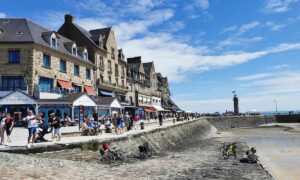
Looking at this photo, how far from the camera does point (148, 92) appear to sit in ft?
237

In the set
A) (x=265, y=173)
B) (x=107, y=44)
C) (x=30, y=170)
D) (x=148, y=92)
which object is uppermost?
(x=107, y=44)

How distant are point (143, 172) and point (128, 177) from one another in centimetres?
158

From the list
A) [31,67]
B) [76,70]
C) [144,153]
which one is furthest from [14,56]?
[144,153]

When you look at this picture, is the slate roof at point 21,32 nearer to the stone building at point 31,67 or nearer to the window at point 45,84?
the stone building at point 31,67

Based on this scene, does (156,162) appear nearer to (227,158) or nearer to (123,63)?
(227,158)

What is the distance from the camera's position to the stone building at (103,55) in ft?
153

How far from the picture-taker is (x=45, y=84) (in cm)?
3431

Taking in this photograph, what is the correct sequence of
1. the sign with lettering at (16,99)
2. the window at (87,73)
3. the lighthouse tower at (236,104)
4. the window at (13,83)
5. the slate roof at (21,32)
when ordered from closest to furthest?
the sign with lettering at (16,99), the window at (13,83), the slate roof at (21,32), the window at (87,73), the lighthouse tower at (236,104)

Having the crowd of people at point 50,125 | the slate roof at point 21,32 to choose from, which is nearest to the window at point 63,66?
the slate roof at point 21,32

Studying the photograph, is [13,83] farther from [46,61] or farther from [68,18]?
[68,18]

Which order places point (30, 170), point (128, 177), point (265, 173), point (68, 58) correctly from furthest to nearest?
point (68, 58), point (265, 173), point (128, 177), point (30, 170)

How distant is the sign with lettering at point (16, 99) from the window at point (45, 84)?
5.28 m

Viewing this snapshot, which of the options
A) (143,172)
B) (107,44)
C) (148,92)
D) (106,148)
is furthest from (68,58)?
(148,92)

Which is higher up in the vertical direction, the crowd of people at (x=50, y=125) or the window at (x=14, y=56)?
the window at (x=14, y=56)
